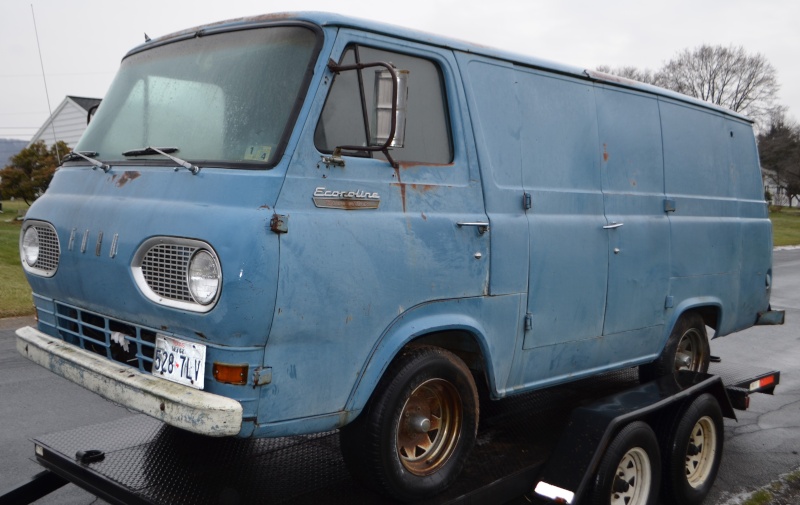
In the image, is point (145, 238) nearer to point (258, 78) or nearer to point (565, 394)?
point (258, 78)

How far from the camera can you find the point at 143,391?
3.16 m

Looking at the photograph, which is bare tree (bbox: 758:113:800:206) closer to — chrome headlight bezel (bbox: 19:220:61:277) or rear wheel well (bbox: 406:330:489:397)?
rear wheel well (bbox: 406:330:489:397)

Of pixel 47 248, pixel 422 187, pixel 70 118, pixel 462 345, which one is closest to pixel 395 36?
pixel 422 187

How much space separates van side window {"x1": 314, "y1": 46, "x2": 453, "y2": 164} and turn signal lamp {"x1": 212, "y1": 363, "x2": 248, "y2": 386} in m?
1.01

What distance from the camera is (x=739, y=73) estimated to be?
6456 cm

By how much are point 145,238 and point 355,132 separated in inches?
40.9

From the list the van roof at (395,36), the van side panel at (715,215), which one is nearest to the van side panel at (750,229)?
the van side panel at (715,215)

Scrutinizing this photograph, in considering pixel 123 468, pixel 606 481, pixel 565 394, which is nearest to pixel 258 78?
pixel 123 468

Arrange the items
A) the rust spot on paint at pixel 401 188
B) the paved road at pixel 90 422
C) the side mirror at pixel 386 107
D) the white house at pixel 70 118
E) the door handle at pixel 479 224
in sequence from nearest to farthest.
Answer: the side mirror at pixel 386 107, the rust spot on paint at pixel 401 188, the door handle at pixel 479 224, the paved road at pixel 90 422, the white house at pixel 70 118

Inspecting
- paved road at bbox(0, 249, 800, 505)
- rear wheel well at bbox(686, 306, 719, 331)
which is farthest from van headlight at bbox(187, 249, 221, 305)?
rear wheel well at bbox(686, 306, 719, 331)

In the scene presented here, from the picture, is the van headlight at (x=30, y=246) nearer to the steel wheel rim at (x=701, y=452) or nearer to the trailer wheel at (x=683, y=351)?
Result: the steel wheel rim at (x=701, y=452)

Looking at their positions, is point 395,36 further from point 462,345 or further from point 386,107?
point 462,345

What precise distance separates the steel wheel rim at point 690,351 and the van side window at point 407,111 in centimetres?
300

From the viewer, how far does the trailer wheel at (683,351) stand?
18.0 ft
